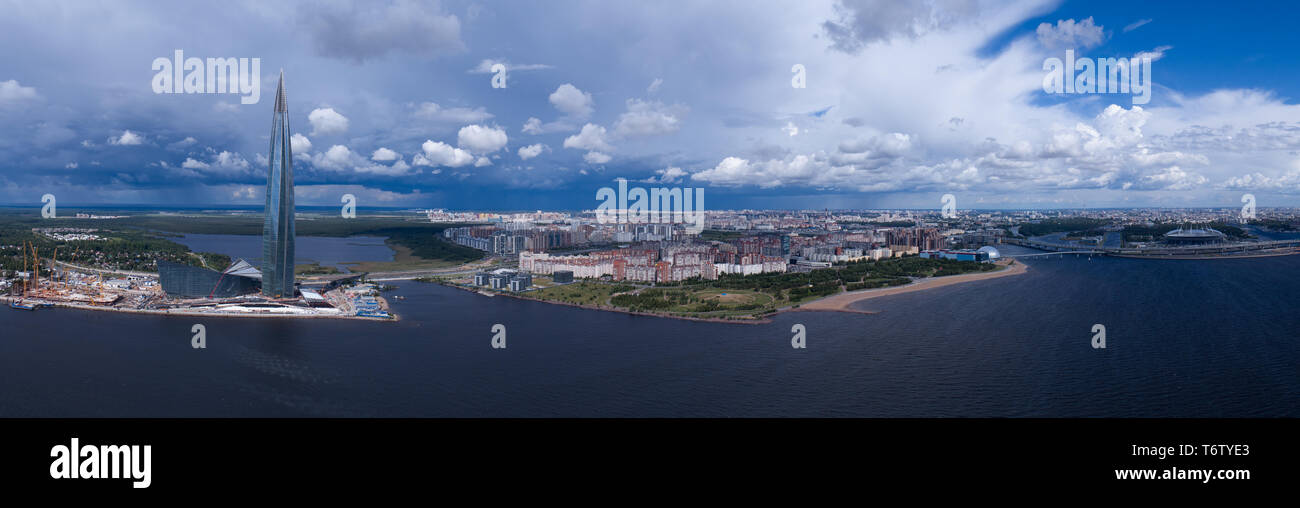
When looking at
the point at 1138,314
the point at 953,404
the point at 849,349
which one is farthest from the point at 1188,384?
the point at 1138,314

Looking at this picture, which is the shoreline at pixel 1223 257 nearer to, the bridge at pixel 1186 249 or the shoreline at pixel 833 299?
the bridge at pixel 1186 249

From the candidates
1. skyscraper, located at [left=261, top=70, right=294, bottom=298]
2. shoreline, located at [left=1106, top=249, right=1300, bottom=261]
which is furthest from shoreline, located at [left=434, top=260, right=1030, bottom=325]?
shoreline, located at [left=1106, top=249, right=1300, bottom=261]

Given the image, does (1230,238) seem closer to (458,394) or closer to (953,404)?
(953,404)

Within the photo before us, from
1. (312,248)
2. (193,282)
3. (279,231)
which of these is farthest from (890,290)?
(312,248)

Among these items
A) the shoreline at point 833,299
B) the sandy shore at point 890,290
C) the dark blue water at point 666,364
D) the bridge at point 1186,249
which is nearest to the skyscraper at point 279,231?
the dark blue water at point 666,364

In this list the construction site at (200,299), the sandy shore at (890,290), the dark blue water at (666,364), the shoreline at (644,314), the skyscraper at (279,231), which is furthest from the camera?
the sandy shore at (890,290)

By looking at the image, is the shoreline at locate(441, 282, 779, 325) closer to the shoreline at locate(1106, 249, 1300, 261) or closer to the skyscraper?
the skyscraper
